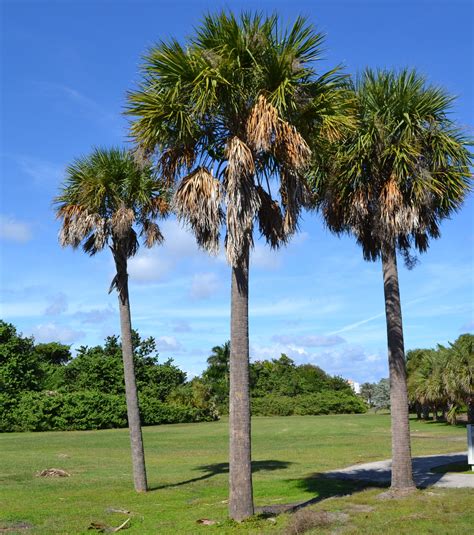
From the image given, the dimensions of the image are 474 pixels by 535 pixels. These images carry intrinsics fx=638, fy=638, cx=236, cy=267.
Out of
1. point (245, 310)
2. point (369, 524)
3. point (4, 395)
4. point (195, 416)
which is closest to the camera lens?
point (369, 524)

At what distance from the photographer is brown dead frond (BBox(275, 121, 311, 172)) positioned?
11594mm

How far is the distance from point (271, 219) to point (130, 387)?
652 cm

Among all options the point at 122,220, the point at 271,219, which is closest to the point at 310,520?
the point at 271,219

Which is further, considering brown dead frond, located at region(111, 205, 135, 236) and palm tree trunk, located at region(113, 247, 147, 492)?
brown dead frond, located at region(111, 205, 135, 236)

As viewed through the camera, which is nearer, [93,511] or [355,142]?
[93,511]

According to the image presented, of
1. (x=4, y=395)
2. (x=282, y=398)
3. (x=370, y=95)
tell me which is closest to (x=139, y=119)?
(x=370, y=95)

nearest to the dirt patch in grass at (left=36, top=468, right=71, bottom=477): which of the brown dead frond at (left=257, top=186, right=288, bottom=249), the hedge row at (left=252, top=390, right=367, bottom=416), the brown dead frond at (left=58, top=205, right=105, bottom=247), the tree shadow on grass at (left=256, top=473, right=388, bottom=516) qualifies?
the tree shadow on grass at (left=256, top=473, right=388, bottom=516)

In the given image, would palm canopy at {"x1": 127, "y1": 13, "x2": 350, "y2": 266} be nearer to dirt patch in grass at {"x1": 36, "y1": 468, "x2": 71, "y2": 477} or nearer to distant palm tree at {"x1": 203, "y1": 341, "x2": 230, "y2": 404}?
dirt patch in grass at {"x1": 36, "y1": 468, "x2": 71, "y2": 477}

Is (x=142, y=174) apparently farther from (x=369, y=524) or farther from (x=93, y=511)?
(x=369, y=524)

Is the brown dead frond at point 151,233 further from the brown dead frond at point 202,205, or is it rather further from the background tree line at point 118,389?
the background tree line at point 118,389

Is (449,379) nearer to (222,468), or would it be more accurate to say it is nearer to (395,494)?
(222,468)

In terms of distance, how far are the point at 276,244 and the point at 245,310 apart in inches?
66.1

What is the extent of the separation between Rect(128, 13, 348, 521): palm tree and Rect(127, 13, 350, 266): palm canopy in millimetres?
19

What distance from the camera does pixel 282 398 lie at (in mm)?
74125
